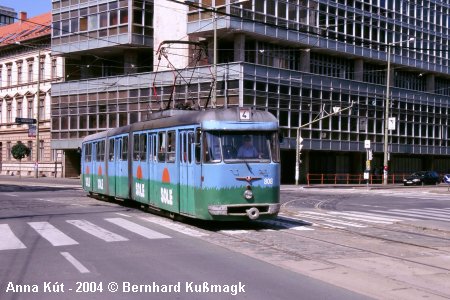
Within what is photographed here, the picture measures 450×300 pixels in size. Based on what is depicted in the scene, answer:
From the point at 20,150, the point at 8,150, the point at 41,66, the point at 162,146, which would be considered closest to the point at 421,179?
the point at 20,150

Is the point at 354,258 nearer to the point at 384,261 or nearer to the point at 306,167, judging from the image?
the point at 384,261

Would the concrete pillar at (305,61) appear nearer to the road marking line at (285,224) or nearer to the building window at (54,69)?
the building window at (54,69)

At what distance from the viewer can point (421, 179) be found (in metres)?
56.8

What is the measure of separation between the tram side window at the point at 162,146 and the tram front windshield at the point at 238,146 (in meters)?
2.75

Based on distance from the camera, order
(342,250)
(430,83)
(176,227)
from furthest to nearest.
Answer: (430,83), (176,227), (342,250)

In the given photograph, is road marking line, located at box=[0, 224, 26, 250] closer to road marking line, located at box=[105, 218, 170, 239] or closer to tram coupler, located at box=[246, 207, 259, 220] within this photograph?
road marking line, located at box=[105, 218, 170, 239]

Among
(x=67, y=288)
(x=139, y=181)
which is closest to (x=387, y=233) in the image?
(x=139, y=181)

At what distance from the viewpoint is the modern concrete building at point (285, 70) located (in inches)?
1885

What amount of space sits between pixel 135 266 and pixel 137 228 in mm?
5381

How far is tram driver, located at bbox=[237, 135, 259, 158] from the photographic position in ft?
50.4

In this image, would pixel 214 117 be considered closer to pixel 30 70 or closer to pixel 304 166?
pixel 304 166

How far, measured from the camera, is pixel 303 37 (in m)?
50.7

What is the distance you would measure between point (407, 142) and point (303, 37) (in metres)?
17.9

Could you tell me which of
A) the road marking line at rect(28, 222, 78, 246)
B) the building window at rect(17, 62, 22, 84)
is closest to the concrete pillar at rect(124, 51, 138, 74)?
the building window at rect(17, 62, 22, 84)
